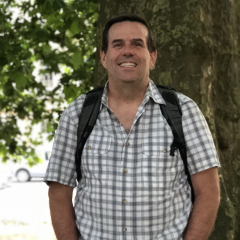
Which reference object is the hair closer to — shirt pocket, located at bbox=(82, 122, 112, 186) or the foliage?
shirt pocket, located at bbox=(82, 122, 112, 186)

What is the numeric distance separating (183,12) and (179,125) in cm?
210

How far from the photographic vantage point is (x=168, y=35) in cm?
468

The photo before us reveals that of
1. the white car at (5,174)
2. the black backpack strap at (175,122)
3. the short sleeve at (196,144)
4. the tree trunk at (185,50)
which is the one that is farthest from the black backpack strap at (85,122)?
the white car at (5,174)

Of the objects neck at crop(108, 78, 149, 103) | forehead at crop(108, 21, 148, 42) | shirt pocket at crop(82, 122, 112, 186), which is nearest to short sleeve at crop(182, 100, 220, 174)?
neck at crop(108, 78, 149, 103)

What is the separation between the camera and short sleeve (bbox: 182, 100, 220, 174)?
284 cm

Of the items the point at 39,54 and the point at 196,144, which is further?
the point at 39,54

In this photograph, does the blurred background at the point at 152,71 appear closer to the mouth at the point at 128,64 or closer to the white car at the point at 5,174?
the mouth at the point at 128,64

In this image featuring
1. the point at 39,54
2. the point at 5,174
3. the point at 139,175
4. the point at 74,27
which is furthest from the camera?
the point at 5,174

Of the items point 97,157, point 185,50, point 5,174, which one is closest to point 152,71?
point 185,50

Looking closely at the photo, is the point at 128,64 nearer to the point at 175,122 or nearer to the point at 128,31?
the point at 128,31

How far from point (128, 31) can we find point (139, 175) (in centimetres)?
81

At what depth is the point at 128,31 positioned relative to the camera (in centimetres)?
307

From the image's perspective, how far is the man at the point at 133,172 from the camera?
2.80 metres

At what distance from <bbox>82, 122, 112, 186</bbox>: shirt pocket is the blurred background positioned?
182 centimetres
